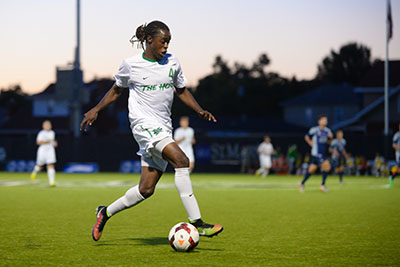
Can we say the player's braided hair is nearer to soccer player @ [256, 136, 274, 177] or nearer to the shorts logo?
the shorts logo

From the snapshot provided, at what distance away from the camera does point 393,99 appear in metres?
48.7

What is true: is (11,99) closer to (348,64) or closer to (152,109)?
(348,64)

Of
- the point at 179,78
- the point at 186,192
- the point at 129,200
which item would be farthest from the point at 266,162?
the point at 186,192

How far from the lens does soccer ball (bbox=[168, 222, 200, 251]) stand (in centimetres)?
710

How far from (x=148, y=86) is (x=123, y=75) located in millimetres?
335

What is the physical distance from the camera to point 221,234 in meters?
8.85

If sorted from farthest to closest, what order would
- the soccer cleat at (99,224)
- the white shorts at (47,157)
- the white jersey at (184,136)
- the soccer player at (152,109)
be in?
the white jersey at (184,136) → the white shorts at (47,157) → the soccer cleat at (99,224) → the soccer player at (152,109)

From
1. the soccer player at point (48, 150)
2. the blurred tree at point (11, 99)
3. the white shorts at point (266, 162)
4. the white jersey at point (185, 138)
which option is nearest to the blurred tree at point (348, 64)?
the blurred tree at point (11, 99)

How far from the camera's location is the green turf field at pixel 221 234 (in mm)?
6719

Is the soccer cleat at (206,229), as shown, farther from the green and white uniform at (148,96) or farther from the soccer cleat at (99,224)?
the soccer cleat at (99,224)

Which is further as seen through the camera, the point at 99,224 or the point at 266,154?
the point at 266,154

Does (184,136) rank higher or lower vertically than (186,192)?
higher

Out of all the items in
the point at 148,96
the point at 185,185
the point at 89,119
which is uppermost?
the point at 148,96

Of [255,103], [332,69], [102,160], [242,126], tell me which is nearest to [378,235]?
[102,160]
